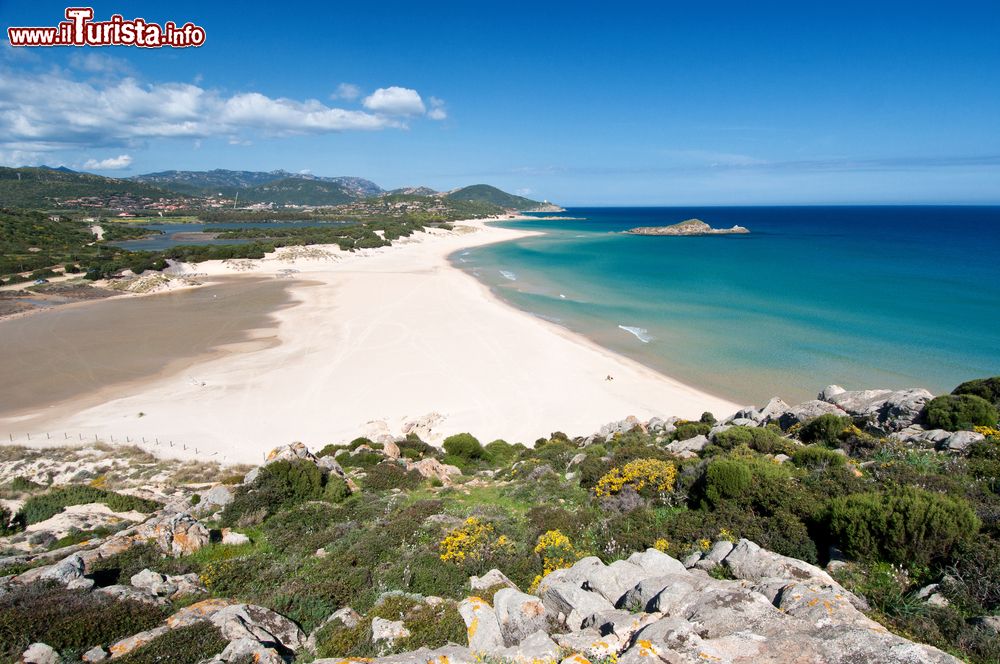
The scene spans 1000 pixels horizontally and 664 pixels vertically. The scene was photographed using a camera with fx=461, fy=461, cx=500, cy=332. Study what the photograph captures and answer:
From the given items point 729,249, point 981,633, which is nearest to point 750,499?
point 981,633

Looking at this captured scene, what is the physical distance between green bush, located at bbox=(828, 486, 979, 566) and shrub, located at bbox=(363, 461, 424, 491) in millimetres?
10787

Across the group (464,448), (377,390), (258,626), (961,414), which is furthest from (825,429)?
(377,390)

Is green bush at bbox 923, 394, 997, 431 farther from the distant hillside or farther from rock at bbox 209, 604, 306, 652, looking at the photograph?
the distant hillside

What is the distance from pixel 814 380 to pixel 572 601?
2639cm

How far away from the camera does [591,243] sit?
360 ft

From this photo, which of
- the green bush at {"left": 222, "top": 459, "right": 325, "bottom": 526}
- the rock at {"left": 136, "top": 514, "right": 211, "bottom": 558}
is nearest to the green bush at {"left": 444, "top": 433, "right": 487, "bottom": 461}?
the green bush at {"left": 222, "top": 459, "right": 325, "bottom": 526}

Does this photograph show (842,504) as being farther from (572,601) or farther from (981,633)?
(572,601)

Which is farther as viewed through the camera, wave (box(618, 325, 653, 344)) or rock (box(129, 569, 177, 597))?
wave (box(618, 325, 653, 344))

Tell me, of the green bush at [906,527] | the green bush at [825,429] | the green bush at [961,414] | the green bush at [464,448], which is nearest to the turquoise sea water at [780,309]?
the green bush at [825,429]

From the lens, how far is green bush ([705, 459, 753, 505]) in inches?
376

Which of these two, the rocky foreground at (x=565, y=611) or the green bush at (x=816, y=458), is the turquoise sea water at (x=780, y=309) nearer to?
the green bush at (x=816, y=458)

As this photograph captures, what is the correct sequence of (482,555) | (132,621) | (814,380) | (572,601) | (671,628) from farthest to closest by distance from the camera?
(814,380) → (482,555) → (132,621) → (572,601) → (671,628)

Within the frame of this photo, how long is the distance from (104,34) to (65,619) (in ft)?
80.4

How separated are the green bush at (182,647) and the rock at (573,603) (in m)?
4.33
